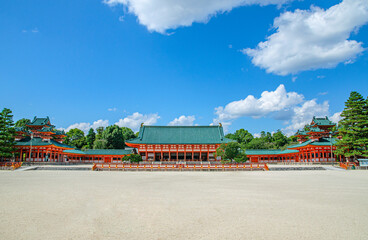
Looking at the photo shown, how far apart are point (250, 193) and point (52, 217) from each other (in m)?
9.64

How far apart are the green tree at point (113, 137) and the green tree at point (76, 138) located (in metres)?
8.78

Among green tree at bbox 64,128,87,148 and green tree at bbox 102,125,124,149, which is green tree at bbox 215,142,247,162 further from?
green tree at bbox 64,128,87,148

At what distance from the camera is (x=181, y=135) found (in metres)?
48.9

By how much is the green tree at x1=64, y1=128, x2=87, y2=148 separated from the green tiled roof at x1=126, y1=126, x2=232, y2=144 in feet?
77.1

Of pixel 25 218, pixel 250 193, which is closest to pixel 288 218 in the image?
pixel 250 193

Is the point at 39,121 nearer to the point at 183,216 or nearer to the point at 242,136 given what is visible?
the point at 183,216

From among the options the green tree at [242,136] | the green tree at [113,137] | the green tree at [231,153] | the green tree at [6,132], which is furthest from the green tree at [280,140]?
the green tree at [6,132]

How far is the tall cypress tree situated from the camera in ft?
113

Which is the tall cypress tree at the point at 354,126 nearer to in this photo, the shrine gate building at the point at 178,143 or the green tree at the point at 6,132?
the shrine gate building at the point at 178,143

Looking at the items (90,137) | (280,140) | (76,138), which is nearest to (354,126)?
(280,140)

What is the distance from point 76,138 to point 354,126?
6848cm

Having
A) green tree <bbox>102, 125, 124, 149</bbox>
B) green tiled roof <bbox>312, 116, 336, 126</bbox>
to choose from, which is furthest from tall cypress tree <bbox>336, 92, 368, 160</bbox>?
green tree <bbox>102, 125, 124, 149</bbox>

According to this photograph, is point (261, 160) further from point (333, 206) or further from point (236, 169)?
point (333, 206)

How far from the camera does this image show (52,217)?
26.7 feet
